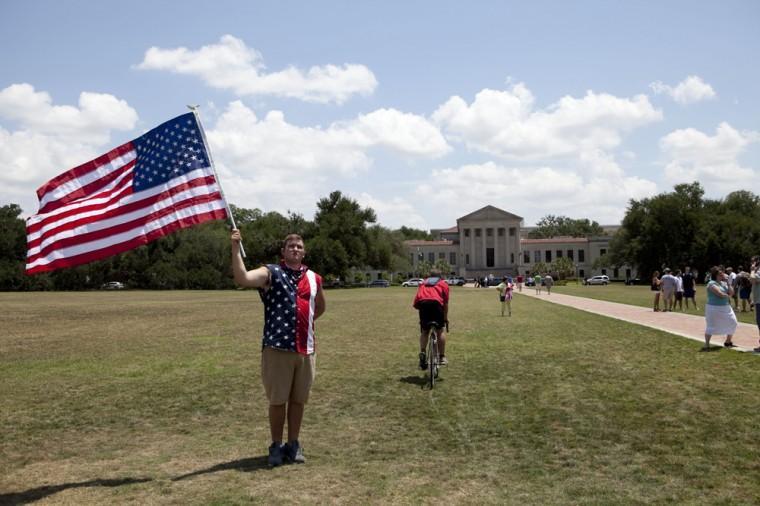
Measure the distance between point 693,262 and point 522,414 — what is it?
80.0m

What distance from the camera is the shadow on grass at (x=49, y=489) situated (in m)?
5.17

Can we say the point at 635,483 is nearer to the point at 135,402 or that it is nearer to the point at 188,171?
the point at 188,171

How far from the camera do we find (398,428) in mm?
7445

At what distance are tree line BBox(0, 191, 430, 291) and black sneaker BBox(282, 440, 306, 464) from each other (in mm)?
73984

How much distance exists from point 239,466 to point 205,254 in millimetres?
78282

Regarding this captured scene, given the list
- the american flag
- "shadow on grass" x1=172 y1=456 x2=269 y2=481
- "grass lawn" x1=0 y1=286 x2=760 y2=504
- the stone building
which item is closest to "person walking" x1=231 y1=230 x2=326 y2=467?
"shadow on grass" x1=172 y1=456 x2=269 y2=481

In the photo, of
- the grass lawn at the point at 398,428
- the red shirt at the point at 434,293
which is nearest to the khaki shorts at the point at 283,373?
the grass lawn at the point at 398,428

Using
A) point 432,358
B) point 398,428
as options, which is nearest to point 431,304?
point 432,358

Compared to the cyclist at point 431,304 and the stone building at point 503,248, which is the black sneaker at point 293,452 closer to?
the cyclist at point 431,304

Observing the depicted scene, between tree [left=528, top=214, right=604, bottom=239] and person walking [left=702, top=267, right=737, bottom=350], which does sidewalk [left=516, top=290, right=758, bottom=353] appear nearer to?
person walking [left=702, top=267, right=737, bottom=350]

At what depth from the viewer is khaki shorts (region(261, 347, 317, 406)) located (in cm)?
592

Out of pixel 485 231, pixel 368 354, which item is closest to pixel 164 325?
pixel 368 354

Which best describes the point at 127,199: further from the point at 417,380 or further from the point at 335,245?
the point at 335,245

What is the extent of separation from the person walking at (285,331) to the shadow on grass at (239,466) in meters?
0.14
